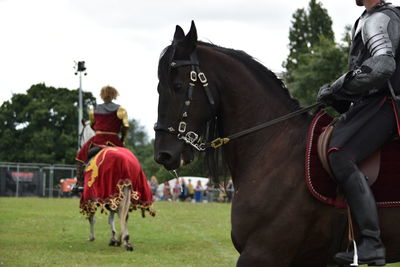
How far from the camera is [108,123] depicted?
572 inches

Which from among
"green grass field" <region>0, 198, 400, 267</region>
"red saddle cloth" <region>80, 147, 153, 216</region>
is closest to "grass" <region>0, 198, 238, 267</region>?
"green grass field" <region>0, 198, 400, 267</region>

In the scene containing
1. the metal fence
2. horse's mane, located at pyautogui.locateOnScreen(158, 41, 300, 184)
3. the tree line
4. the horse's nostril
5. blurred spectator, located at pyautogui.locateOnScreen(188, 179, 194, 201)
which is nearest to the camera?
the horse's nostril

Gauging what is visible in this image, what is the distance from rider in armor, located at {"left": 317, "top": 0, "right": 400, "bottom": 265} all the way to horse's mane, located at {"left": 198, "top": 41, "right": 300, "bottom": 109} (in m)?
0.50

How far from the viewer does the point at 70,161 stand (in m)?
77.6

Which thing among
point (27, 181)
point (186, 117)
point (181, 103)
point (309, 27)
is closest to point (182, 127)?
point (186, 117)

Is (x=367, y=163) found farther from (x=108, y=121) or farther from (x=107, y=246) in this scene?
(x=107, y=246)

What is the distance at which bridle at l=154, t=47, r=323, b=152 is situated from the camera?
593cm

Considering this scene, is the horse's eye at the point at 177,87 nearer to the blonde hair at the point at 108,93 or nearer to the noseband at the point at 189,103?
the noseband at the point at 189,103

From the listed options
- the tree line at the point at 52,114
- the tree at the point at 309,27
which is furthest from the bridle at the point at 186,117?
the tree at the point at 309,27

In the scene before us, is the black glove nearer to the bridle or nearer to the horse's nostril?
the bridle

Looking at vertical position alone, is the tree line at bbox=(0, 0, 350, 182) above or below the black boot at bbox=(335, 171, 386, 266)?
above

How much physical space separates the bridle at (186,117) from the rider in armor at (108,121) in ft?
27.9

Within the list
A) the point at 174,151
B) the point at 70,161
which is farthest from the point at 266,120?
the point at 70,161

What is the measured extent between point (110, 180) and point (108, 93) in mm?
1814
